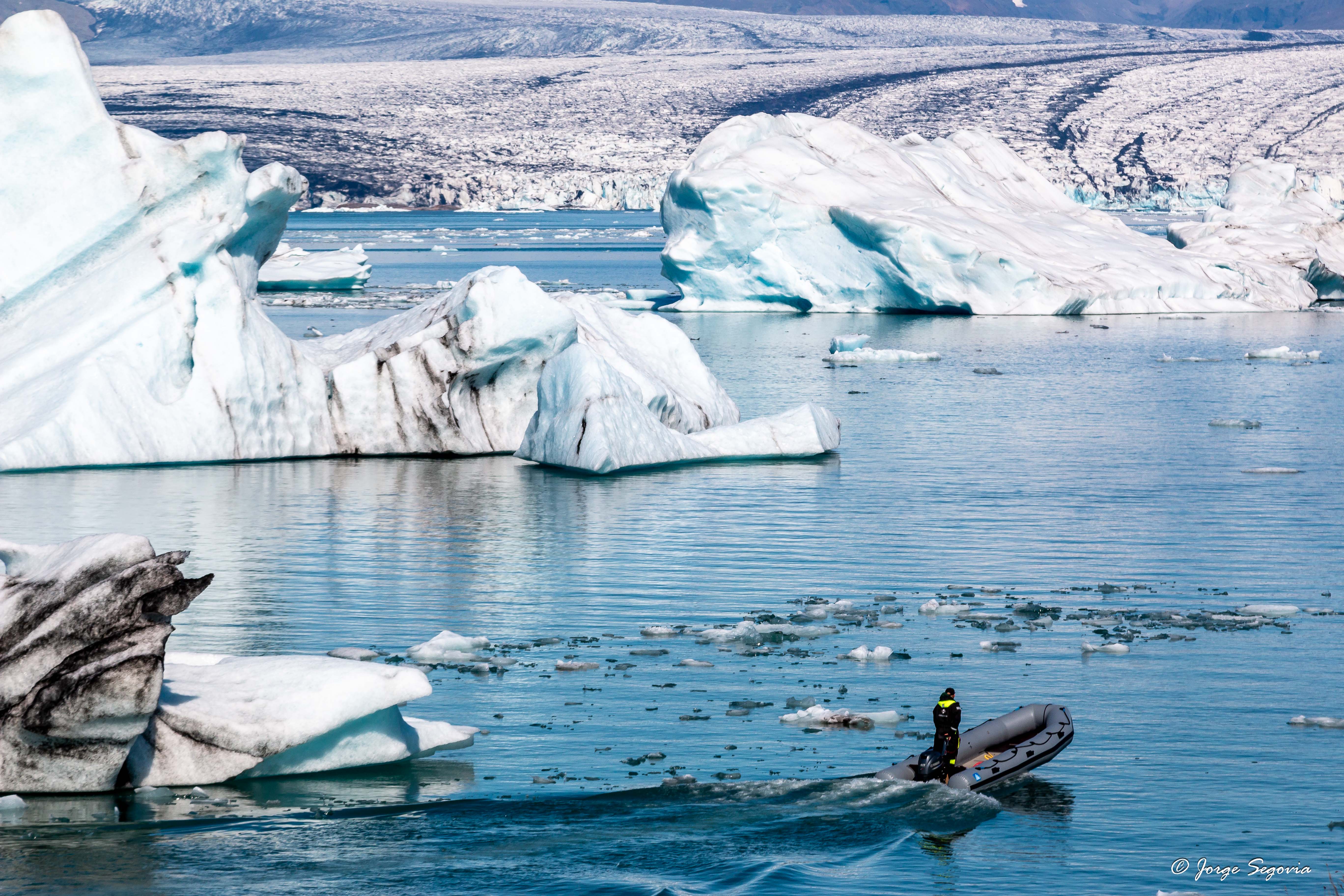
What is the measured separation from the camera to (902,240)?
36.1 m

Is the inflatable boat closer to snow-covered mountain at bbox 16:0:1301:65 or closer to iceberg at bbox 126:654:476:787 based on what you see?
iceberg at bbox 126:654:476:787

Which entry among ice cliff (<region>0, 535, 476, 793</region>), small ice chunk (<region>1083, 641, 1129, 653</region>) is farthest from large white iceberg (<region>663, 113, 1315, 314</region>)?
ice cliff (<region>0, 535, 476, 793</region>)

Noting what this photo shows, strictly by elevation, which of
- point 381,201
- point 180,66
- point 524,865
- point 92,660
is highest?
point 180,66

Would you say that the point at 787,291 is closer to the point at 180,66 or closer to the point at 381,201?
the point at 381,201

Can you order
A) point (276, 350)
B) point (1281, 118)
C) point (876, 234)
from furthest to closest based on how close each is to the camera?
point (1281, 118) < point (876, 234) < point (276, 350)

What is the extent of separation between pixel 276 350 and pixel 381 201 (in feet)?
316


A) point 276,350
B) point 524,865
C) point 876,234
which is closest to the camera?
point 524,865

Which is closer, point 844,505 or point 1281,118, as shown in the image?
point 844,505

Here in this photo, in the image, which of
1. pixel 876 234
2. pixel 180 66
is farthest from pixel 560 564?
pixel 180 66

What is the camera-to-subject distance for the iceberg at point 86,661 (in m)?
7.41

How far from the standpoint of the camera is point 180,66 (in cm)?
15062

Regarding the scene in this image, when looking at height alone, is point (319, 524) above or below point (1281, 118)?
below

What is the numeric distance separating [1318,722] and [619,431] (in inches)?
394

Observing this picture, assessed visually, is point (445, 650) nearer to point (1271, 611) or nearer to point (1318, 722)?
point (1318, 722)
